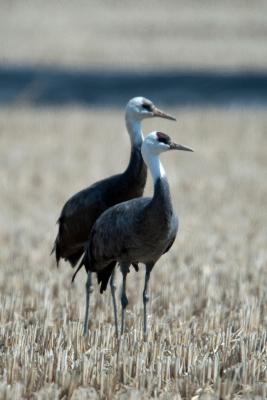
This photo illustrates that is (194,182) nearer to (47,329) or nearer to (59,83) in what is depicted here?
(47,329)

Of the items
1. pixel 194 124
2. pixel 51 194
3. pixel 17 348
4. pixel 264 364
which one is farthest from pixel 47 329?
pixel 194 124

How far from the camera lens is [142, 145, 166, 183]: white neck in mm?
6598

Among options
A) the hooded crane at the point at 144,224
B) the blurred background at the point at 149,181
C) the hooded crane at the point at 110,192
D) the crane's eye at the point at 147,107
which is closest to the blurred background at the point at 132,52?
the blurred background at the point at 149,181

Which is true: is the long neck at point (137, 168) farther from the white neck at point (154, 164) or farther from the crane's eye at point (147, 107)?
the white neck at point (154, 164)

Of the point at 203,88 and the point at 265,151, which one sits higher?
the point at 203,88

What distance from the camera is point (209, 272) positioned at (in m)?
9.70

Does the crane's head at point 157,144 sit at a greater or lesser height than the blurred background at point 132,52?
lesser

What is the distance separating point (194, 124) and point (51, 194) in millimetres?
5967

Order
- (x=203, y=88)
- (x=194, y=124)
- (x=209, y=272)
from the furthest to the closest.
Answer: (x=203, y=88)
(x=194, y=124)
(x=209, y=272)

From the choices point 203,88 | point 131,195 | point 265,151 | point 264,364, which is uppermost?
point 203,88

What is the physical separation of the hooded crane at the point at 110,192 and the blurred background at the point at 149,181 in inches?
22.9

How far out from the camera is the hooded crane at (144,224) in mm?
6523

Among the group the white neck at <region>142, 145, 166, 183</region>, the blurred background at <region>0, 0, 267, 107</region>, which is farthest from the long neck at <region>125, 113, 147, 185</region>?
the blurred background at <region>0, 0, 267, 107</region>

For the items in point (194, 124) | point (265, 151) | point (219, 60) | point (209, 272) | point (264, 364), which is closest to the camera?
point (264, 364)
